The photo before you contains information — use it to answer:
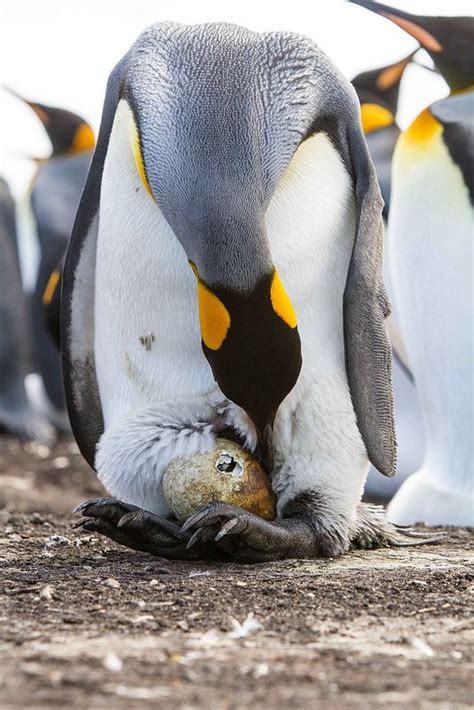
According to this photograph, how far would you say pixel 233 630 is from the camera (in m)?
2.31

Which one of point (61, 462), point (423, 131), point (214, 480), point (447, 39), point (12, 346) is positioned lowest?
point (61, 462)

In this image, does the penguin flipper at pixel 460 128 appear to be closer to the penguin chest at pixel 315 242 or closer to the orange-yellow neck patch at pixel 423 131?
the orange-yellow neck patch at pixel 423 131

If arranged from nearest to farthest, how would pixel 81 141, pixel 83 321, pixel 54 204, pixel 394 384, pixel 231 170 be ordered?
pixel 231 170
pixel 83 321
pixel 394 384
pixel 54 204
pixel 81 141

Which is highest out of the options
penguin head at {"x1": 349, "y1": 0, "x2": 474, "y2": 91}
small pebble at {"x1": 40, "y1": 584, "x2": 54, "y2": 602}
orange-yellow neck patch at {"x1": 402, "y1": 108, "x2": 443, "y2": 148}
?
penguin head at {"x1": 349, "y1": 0, "x2": 474, "y2": 91}

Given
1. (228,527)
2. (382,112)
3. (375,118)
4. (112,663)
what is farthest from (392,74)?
(112,663)

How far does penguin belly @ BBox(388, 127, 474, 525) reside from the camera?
16.0ft

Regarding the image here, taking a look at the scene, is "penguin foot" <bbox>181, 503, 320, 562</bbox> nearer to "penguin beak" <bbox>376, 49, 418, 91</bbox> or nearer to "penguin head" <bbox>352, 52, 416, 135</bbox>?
"penguin head" <bbox>352, 52, 416, 135</bbox>

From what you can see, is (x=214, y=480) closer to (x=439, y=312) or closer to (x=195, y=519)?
(x=195, y=519)

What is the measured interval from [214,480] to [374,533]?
65 centimetres

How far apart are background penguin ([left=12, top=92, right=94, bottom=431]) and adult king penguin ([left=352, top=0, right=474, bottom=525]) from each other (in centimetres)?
575

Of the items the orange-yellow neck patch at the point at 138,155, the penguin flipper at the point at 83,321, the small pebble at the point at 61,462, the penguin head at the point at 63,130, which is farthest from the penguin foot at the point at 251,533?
the penguin head at the point at 63,130

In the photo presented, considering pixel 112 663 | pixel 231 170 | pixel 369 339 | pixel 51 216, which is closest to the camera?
pixel 112 663

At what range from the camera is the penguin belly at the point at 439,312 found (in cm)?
488

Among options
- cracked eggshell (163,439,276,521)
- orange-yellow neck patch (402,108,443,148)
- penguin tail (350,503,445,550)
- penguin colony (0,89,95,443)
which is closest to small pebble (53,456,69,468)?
penguin colony (0,89,95,443)
